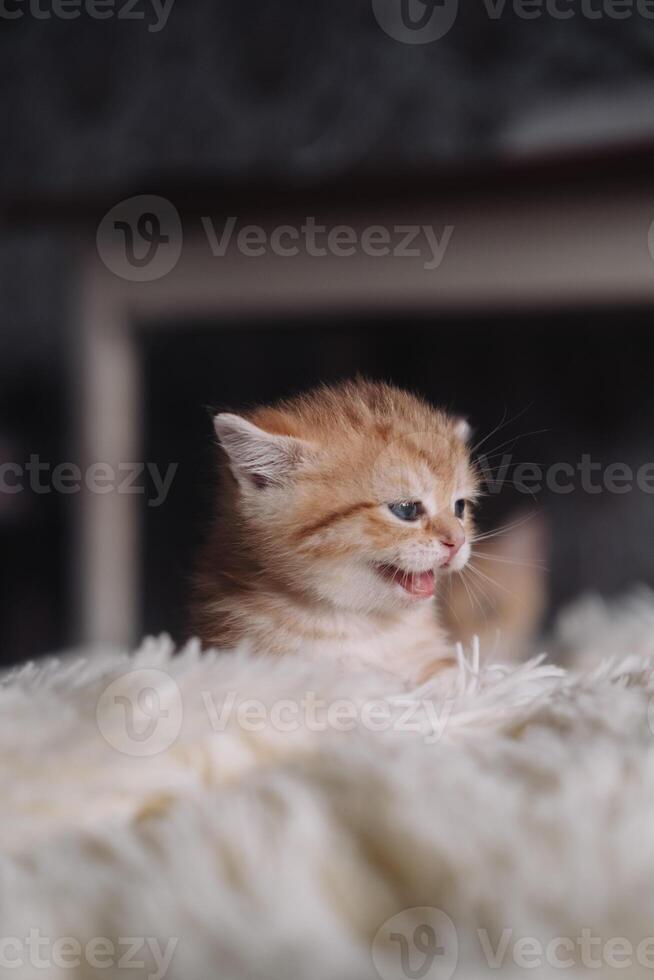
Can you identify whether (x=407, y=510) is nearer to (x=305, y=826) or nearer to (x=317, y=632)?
(x=317, y=632)

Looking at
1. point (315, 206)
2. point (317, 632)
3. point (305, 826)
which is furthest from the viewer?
point (315, 206)

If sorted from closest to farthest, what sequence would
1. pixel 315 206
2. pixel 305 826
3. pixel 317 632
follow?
pixel 305 826 < pixel 317 632 < pixel 315 206

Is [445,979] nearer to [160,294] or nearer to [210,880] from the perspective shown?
[210,880]

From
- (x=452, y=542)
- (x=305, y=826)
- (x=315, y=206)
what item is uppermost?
(x=315, y=206)

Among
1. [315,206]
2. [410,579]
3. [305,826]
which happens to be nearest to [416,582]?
[410,579]

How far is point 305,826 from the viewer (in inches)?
13.4

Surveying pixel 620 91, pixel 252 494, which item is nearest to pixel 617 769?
pixel 252 494

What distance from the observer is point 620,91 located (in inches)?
64.3

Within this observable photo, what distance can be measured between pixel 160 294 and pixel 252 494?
47 centimetres

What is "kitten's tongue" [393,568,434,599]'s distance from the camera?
57cm

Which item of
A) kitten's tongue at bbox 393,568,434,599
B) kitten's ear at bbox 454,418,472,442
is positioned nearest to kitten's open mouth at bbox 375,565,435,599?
kitten's tongue at bbox 393,568,434,599

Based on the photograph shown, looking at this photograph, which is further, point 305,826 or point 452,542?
point 452,542

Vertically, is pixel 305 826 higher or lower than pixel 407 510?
lower

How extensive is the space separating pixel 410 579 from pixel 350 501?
0.20 feet
